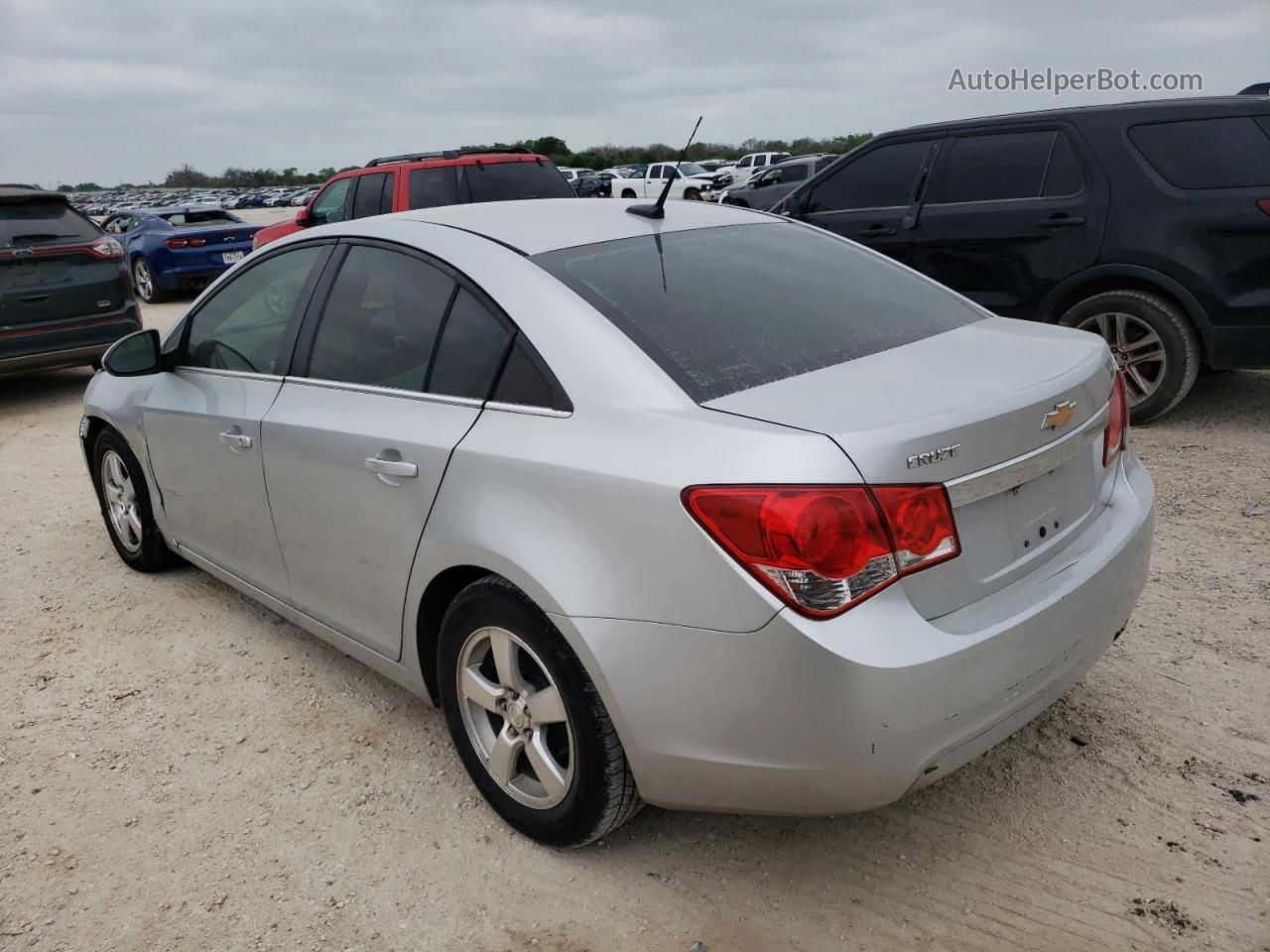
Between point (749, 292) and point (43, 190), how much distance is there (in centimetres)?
802

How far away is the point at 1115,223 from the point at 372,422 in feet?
16.0

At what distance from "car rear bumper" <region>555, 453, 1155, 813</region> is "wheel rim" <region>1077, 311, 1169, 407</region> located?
415 centimetres

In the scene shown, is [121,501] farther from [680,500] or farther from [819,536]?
[819,536]

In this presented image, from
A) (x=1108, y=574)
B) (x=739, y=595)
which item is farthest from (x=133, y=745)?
(x=1108, y=574)

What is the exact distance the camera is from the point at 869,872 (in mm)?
2475

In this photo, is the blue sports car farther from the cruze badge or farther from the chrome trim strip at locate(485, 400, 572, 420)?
the cruze badge

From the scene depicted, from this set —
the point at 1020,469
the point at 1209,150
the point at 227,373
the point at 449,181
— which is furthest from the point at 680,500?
the point at 449,181

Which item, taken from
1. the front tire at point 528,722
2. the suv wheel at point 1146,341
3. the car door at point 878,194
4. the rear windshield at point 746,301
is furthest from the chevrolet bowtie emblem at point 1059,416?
the car door at point 878,194

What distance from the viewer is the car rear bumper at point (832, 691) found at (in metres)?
1.93

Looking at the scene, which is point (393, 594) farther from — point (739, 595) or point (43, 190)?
point (43, 190)

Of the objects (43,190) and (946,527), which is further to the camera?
(43,190)

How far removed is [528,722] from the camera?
2.49 meters

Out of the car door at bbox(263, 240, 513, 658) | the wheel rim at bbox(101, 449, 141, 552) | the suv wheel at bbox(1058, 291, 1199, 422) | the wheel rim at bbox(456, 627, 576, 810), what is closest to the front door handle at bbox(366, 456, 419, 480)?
the car door at bbox(263, 240, 513, 658)

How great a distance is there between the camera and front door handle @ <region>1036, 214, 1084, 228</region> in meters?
6.01
